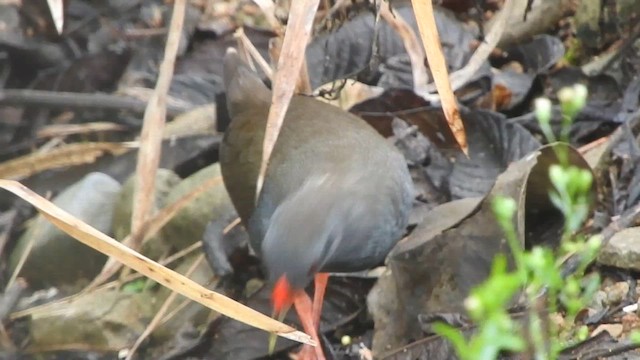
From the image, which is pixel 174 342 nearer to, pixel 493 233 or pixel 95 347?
pixel 95 347

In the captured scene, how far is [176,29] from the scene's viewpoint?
2713 millimetres

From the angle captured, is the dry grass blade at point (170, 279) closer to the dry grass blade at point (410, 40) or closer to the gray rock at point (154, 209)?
the dry grass blade at point (410, 40)

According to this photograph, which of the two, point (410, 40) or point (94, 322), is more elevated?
point (410, 40)

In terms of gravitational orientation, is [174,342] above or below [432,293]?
below

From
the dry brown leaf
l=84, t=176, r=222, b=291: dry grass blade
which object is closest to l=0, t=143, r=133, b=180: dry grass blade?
the dry brown leaf

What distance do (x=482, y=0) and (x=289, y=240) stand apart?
6.31ft

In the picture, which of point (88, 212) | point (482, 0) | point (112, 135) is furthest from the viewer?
point (112, 135)

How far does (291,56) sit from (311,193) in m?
0.43

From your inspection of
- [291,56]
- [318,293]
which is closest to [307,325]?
[318,293]

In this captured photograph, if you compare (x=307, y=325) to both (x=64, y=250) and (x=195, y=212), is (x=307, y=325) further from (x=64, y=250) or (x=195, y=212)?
(x=64, y=250)

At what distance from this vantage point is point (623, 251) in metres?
2.46

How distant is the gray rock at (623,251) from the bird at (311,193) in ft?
1.78

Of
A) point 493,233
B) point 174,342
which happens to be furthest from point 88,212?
point 493,233

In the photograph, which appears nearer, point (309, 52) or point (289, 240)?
point (289, 240)
